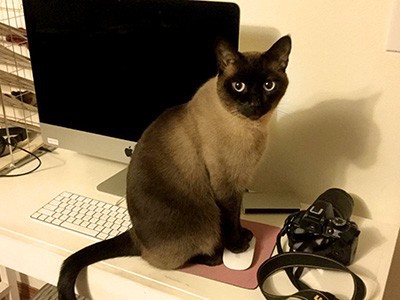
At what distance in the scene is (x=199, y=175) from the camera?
863 millimetres

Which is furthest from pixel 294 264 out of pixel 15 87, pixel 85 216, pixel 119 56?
pixel 15 87

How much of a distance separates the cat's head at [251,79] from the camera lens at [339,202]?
0.25 metres

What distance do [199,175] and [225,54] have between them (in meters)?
0.24

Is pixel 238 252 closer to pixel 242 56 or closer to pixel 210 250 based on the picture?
pixel 210 250

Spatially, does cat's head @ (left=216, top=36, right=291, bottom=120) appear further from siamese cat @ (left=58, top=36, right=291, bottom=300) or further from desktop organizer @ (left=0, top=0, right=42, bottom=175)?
desktop organizer @ (left=0, top=0, right=42, bottom=175)

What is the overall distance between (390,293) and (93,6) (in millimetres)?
1048

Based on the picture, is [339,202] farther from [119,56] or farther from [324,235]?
[119,56]

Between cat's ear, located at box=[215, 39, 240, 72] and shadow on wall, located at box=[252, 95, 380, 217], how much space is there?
1.00 ft

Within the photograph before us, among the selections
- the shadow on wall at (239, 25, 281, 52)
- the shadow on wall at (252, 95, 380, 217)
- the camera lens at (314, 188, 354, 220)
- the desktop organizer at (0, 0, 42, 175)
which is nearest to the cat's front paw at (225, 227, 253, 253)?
the camera lens at (314, 188, 354, 220)

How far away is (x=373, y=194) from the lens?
1.05 m

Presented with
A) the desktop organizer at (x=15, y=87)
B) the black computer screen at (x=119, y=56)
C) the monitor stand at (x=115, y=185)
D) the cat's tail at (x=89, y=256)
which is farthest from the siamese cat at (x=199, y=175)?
the desktop organizer at (x=15, y=87)

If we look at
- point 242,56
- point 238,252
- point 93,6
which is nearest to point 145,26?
point 93,6

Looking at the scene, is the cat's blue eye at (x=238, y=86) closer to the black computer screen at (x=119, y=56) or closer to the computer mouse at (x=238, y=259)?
the black computer screen at (x=119, y=56)

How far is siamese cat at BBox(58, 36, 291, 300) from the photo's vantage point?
83 centimetres
